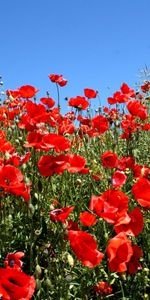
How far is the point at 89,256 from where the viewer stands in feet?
5.79

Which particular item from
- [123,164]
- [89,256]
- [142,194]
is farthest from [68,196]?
[89,256]

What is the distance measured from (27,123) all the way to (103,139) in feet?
10.2

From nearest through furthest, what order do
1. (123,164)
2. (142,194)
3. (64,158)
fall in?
(142,194)
(64,158)
(123,164)

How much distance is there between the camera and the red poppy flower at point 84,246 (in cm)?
172

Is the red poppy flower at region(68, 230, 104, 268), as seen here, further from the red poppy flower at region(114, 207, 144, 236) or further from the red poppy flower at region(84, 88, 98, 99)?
the red poppy flower at region(84, 88, 98, 99)

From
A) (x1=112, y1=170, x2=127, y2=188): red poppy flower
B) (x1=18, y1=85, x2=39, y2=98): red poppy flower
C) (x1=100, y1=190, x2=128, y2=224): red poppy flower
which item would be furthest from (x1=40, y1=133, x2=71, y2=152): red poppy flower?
(x1=18, y1=85, x2=39, y2=98): red poppy flower

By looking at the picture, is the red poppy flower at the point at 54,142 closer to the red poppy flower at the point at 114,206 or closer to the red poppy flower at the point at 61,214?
the red poppy flower at the point at 61,214

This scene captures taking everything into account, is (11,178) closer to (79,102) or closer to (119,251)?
(119,251)

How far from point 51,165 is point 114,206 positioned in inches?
22.0

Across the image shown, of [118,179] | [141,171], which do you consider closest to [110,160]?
[141,171]

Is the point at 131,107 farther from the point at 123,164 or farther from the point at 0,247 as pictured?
the point at 0,247

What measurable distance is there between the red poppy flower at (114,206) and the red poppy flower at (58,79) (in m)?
2.67

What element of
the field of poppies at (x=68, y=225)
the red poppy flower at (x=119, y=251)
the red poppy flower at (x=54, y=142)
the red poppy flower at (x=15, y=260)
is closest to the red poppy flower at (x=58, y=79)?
the field of poppies at (x=68, y=225)

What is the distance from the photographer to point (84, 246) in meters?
1.74
